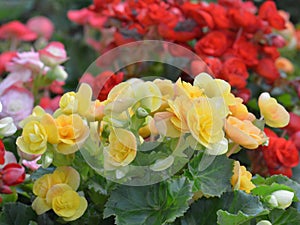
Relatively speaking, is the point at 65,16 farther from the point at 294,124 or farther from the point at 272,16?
the point at 294,124

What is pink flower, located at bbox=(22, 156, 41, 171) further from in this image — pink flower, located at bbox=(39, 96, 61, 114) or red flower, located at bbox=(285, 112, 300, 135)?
red flower, located at bbox=(285, 112, 300, 135)

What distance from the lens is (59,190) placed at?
3.20 feet

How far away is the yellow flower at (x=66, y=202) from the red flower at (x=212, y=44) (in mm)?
568

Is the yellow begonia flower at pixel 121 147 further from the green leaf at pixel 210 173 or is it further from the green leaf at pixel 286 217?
the green leaf at pixel 286 217

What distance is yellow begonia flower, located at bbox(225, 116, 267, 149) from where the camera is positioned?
930 millimetres

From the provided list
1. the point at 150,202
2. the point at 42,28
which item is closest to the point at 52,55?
the point at 150,202

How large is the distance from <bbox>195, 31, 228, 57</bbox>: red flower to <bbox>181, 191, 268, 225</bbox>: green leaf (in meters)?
0.52

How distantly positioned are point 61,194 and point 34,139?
0.09 meters

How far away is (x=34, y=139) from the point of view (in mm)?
943

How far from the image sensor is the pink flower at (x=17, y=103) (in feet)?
4.32

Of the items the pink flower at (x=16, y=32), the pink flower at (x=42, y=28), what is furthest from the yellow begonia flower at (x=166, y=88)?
the pink flower at (x=42, y=28)

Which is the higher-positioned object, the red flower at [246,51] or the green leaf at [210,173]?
the green leaf at [210,173]

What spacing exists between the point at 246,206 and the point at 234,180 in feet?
0.18

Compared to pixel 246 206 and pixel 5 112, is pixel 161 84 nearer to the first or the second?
pixel 246 206
